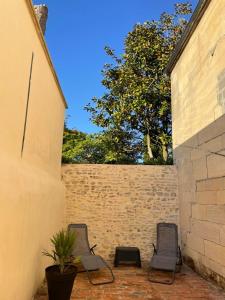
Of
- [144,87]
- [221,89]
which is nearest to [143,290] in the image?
[221,89]

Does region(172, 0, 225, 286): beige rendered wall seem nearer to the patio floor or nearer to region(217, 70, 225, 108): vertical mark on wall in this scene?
region(217, 70, 225, 108): vertical mark on wall

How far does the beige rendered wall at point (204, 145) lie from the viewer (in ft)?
17.3

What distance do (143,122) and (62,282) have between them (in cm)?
1074

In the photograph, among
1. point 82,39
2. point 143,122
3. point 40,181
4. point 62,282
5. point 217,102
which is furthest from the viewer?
point 143,122

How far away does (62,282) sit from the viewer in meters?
3.86

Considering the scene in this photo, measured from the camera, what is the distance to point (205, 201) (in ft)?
19.2

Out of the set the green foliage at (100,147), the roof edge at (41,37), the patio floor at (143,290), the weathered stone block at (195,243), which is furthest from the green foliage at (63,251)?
the green foliage at (100,147)

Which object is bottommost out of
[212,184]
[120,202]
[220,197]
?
[120,202]

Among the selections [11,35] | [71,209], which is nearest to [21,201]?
[11,35]

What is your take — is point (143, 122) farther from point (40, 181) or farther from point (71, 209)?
point (40, 181)

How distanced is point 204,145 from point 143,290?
3367mm

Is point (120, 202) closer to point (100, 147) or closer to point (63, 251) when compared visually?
point (63, 251)

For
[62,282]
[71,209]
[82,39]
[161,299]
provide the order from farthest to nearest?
[82,39] → [71,209] → [161,299] → [62,282]

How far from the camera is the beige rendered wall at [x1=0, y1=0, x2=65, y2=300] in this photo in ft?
10.1
